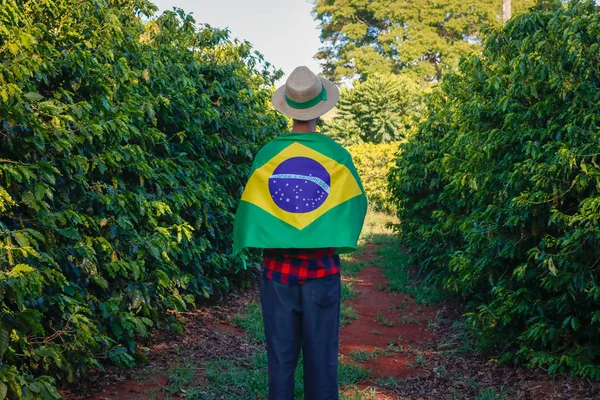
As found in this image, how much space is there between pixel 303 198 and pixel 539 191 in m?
2.28

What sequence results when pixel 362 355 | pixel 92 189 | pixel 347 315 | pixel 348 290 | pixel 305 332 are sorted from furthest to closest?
pixel 348 290, pixel 347 315, pixel 362 355, pixel 92 189, pixel 305 332

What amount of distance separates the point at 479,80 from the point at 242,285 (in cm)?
391

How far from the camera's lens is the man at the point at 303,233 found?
3107mm

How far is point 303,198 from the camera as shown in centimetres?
312

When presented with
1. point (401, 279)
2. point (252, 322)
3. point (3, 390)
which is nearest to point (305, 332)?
point (3, 390)

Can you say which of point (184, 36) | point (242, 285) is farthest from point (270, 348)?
point (184, 36)

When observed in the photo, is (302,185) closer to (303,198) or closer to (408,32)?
(303,198)

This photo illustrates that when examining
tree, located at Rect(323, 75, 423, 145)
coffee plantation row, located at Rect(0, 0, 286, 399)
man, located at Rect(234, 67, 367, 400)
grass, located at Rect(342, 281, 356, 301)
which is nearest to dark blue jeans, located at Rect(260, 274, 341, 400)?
man, located at Rect(234, 67, 367, 400)

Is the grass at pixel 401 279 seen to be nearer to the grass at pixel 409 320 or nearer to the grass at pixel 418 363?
the grass at pixel 409 320

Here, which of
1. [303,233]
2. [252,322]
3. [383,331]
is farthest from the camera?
[383,331]

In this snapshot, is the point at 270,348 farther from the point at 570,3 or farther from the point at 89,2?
the point at 570,3

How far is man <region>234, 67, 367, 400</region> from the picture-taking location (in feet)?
10.2

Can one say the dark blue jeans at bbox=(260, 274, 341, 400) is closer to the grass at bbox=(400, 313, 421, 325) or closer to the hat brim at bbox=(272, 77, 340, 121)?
the hat brim at bbox=(272, 77, 340, 121)

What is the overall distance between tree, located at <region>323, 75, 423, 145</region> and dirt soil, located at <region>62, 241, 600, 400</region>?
1807 cm
